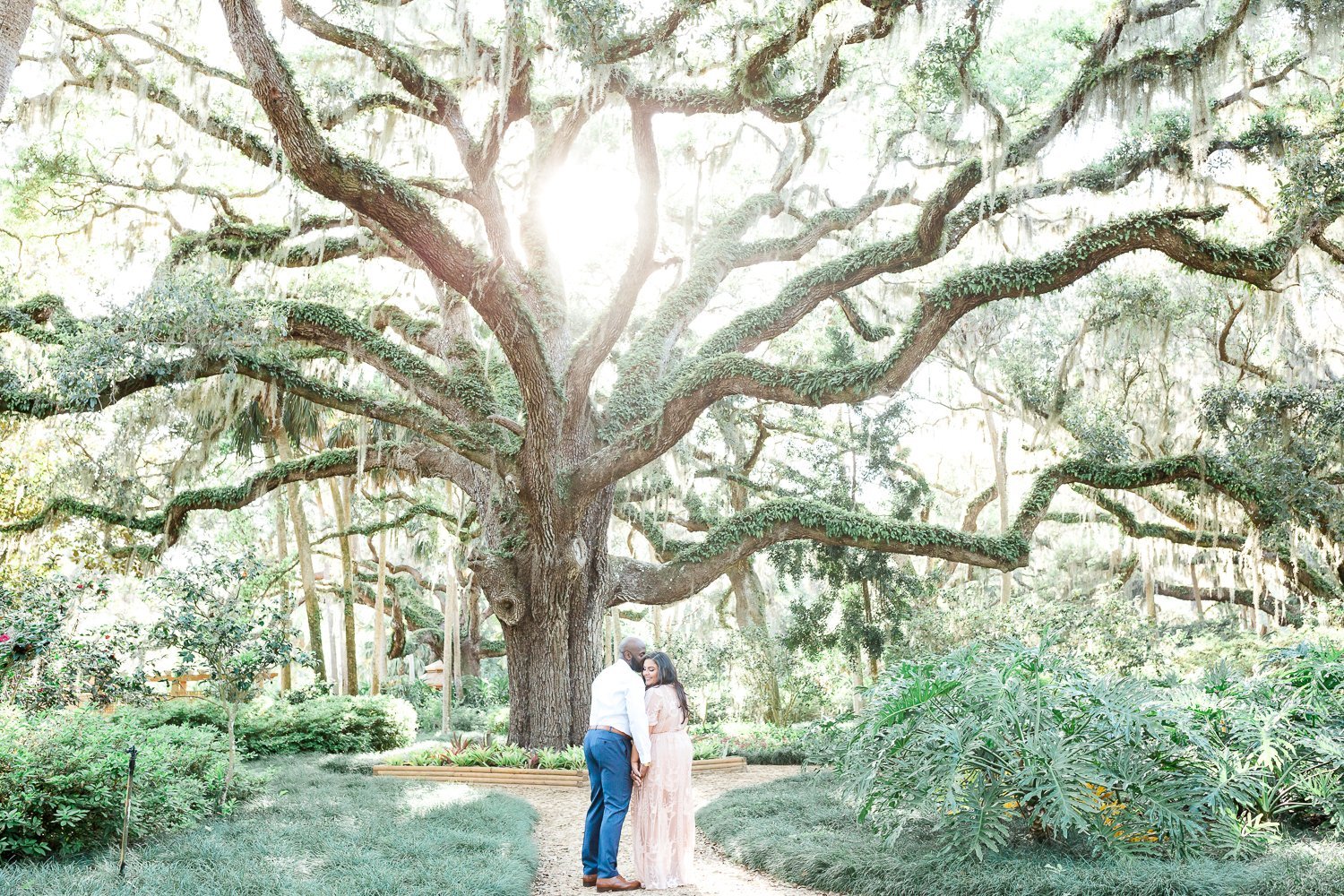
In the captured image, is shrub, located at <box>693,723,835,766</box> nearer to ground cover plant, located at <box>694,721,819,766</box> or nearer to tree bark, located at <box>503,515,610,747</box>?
ground cover plant, located at <box>694,721,819,766</box>

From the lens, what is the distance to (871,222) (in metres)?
14.3

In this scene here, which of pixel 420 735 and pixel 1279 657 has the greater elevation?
pixel 1279 657

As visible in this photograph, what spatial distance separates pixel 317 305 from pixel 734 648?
8333mm

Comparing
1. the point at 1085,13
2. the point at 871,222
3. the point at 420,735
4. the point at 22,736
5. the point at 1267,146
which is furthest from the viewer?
the point at 420,735

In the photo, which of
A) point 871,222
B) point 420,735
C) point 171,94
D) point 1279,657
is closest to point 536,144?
point 171,94

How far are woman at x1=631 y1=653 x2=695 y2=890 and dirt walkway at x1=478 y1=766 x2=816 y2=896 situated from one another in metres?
0.18

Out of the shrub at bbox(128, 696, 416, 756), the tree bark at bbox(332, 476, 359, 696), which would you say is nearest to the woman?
the shrub at bbox(128, 696, 416, 756)

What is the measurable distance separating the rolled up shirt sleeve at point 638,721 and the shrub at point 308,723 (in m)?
8.38

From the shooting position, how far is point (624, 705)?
5395mm

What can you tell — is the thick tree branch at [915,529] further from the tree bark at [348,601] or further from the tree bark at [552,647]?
the tree bark at [348,601]

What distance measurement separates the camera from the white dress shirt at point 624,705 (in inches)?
209

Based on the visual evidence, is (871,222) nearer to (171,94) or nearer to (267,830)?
(171,94)

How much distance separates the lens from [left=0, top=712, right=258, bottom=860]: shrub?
530cm

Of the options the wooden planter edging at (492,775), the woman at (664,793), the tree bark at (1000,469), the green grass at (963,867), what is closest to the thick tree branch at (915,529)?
the wooden planter edging at (492,775)
